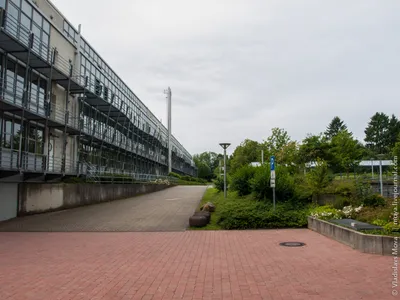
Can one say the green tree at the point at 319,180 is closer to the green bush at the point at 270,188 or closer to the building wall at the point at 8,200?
the green bush at the point at 270,188

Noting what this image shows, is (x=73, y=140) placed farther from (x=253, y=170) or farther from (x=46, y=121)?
(x=253, y=170)

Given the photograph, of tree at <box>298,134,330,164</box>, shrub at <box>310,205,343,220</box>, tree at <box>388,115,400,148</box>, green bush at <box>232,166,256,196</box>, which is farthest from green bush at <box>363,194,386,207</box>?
tree at <box>388,115,400,148</box>

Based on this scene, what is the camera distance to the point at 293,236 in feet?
41.5

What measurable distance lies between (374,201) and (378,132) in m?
91.4

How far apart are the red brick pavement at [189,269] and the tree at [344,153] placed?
35900 millimetres

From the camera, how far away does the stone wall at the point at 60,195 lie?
19.6m

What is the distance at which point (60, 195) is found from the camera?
2227 centimetres

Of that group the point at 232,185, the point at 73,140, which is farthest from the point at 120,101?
the point at 232,185

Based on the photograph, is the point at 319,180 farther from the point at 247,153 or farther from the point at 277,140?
the point at 247,153

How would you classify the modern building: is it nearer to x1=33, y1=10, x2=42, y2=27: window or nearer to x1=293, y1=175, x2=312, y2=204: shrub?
x1=33, y1=10, x2=42, y2=27: window

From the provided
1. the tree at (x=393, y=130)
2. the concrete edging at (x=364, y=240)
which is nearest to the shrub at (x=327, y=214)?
the concrete edging at (x=364, y=240)

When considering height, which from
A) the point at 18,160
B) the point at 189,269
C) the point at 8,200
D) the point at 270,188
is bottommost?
the point at 189,269

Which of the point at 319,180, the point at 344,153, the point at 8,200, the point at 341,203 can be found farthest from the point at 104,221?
the point at 344,153

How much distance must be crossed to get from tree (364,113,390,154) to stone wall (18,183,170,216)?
83.2 meters
